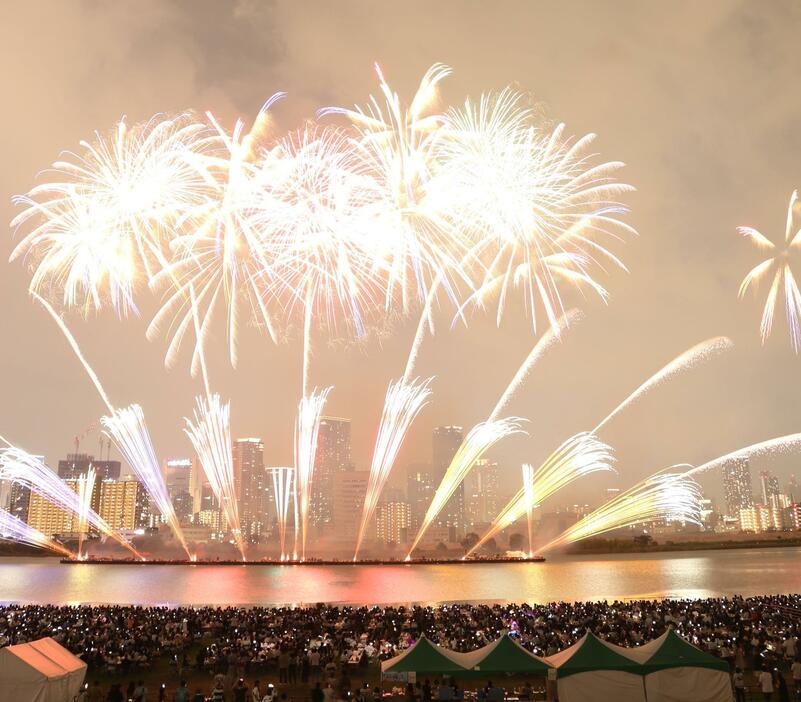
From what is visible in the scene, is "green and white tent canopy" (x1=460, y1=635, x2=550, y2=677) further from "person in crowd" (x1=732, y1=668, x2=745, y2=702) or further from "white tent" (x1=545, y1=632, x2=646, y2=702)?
"person in crowd" (x1=732, y1=668, x2=745, y2=702)

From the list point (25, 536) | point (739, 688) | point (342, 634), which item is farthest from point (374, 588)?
point (25, 536)

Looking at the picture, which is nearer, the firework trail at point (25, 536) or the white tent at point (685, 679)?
the white tent at point (685, 679)

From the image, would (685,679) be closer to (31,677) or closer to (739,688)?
(739,688)

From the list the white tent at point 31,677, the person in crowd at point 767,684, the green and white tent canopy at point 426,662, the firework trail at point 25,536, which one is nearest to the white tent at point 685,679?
the person in crowd at point 767,684

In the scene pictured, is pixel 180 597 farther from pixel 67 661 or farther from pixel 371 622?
pixel 67 661

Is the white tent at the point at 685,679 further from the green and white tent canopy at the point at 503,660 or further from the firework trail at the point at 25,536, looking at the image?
the firework trail at the point at 25,536

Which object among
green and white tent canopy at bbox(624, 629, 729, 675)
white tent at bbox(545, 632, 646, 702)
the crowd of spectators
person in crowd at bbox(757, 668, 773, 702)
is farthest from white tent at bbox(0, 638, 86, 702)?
person in crowd at bbox(757, 668, 773, 702)
